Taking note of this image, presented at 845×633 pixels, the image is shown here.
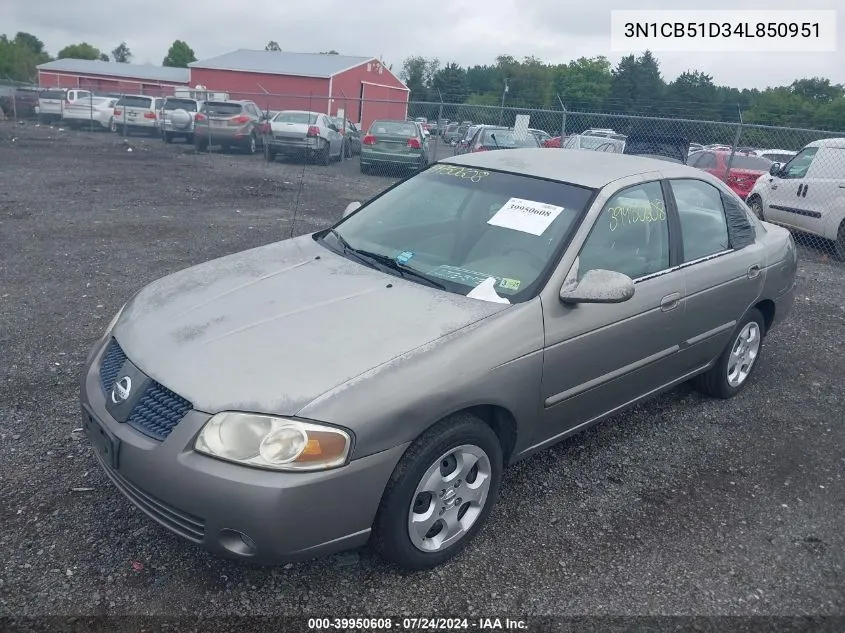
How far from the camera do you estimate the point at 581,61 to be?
69875 millimetres

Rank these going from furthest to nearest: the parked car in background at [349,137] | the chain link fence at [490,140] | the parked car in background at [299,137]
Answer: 1. the parked car in background at [349,137]
2. the parked car in background at [299,137]
3. the chain link fence at [490,140]

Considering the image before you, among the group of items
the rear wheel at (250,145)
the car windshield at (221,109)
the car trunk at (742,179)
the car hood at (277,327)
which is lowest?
the car hood at (277,327)

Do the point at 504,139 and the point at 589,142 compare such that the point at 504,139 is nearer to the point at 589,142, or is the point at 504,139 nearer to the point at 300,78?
the point at 589,142

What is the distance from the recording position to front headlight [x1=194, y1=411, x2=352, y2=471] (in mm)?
2416

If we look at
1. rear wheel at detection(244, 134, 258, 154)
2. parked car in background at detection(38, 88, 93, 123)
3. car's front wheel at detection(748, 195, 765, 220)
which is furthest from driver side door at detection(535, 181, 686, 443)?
parked car in background at detection(38, 88, 93, 123)

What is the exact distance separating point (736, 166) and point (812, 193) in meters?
4.45

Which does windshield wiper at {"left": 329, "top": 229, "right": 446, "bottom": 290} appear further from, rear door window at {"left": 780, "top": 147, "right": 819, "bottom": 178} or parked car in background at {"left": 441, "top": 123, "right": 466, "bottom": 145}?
parked car in background at {"left": 441, "top": 123, "right": 466, "bottom": 145}

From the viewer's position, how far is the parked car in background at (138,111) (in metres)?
24.0

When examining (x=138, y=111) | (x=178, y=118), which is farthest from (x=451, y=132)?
(x=138, y=111)

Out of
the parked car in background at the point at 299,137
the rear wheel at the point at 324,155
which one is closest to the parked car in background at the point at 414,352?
the parked car in background at the point at 299,137

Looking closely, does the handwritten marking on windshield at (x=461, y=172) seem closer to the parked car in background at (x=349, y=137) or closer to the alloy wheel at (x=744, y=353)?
the alloy wheel at (x=744, y=353)

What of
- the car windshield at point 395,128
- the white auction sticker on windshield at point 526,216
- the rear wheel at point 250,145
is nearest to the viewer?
the white auction sticker on windshield at point 526,216

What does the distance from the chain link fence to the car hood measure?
210 inches

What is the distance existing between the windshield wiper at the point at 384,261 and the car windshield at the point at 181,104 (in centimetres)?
2105
